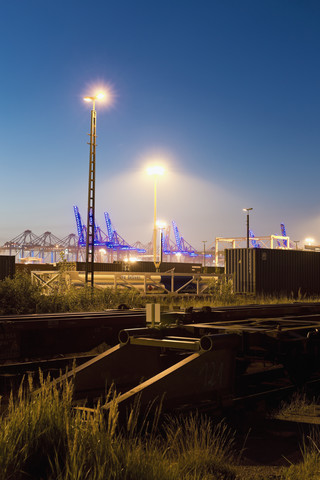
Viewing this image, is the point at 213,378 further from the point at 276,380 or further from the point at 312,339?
the point at 276,380

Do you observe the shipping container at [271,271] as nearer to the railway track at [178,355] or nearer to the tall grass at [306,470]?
the railway track at [178,355]

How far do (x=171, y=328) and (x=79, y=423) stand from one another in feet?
11.4

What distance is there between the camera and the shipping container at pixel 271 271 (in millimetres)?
30344

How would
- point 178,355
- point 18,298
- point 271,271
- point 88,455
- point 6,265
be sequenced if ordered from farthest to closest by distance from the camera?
point 271,271 < point 6,265 < point 18,298 < point 178,355 < point 88,455

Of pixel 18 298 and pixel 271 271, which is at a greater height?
pixel 271 271

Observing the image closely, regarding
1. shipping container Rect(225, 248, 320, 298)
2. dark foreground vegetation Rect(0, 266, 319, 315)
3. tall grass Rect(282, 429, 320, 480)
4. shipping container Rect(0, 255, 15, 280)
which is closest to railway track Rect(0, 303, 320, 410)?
tall grass Rect(282, 429, 320, 480)

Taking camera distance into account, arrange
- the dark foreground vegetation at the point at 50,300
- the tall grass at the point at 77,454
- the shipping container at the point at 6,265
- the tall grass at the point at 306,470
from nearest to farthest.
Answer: the tall grass at the point at 77,454
the tall grass at the point at 306,470
the dark foreground vegetation at the point at 50,300
the shipping container at the point at 6,265

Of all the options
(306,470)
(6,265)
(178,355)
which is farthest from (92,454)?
(6,265)

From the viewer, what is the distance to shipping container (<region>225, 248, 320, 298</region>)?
30344mm

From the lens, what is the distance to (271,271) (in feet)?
101

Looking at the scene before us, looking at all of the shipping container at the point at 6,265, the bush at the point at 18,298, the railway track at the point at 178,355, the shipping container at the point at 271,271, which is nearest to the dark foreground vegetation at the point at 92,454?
the railway track at the point at 178,355

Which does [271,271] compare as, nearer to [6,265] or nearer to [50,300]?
[6,265]

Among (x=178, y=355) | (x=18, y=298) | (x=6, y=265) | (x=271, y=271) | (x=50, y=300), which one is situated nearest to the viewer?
(x=178, y=355)

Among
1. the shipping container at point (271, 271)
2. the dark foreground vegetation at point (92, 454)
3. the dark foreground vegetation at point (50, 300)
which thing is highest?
the shipping container at point (271, 271)
